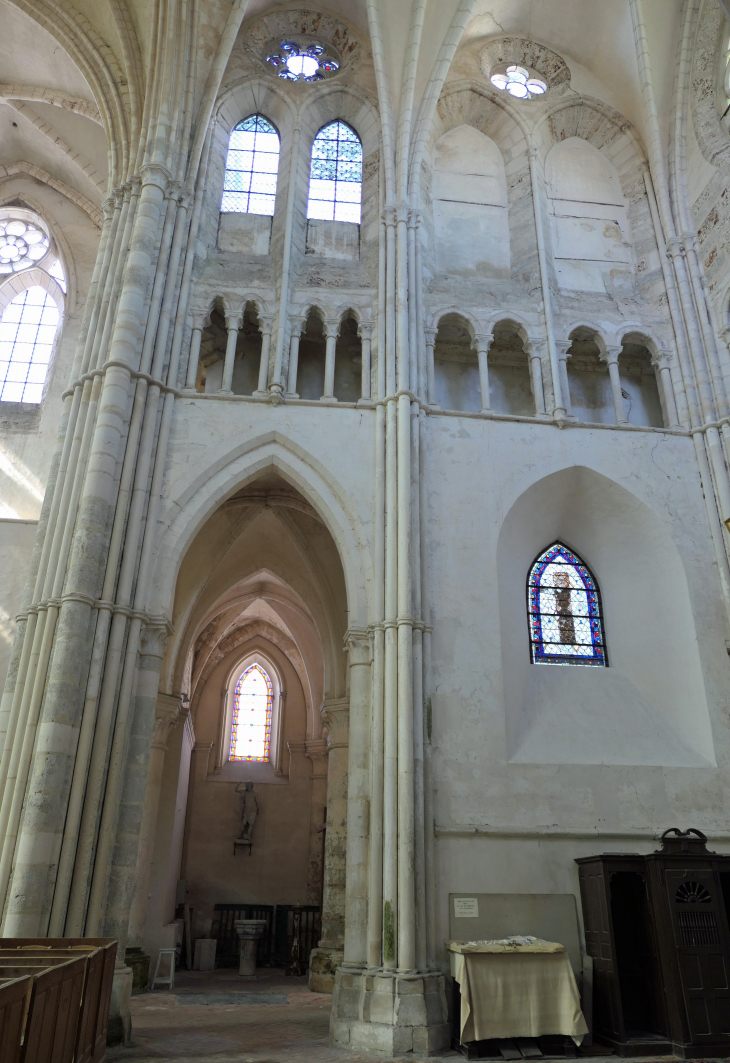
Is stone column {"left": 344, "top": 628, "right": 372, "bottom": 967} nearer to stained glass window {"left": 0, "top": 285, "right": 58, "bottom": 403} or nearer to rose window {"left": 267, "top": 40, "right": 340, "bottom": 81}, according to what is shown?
stained glass window {"left": 0, "top": 285, "right": 58, "bottom": 403}

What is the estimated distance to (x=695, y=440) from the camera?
38.2ft

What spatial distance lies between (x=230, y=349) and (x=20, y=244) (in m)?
7.38

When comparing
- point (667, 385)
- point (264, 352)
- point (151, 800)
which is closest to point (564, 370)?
point (667, 385)

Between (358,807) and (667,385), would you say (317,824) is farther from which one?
(667,385)

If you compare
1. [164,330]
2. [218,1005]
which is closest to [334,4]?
[164,330]

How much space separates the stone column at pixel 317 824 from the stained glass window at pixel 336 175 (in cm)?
1059

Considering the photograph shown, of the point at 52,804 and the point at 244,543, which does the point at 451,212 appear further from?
the point at 52,804

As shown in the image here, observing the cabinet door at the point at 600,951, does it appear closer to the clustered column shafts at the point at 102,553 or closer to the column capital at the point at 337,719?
the clustered column shafts at the point at 102,553

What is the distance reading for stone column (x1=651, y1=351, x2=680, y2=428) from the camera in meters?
11.9

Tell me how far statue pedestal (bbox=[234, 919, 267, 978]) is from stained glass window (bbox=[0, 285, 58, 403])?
9.89 m

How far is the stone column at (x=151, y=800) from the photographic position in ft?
38.6

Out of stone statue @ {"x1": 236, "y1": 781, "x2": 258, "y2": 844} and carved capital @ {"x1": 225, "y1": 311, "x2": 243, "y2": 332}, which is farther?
stone statue @ {"x1": 236, "y1": 781, "x2": 258, "y2": 844}

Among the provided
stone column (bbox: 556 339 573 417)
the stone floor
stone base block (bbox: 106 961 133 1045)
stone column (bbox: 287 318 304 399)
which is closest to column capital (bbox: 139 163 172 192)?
stone column (bbox: 287 318 304 399)

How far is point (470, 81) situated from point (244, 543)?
887 cm
